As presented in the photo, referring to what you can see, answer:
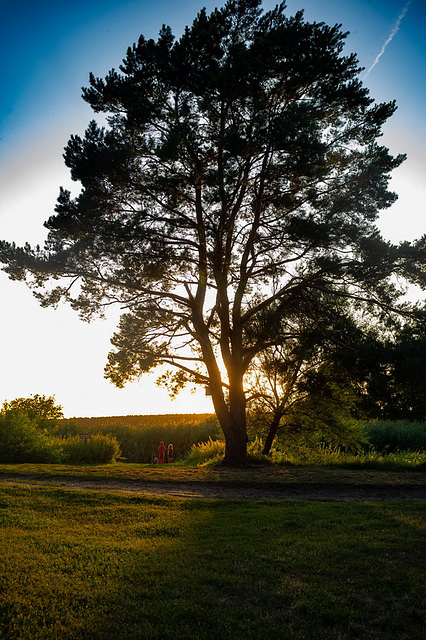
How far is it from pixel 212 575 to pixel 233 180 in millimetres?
11199

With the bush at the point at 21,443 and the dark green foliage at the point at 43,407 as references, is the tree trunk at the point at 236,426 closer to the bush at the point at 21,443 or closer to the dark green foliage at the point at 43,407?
the bush at the point at 21,443

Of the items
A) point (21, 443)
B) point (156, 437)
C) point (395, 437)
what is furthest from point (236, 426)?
point (156, 437)

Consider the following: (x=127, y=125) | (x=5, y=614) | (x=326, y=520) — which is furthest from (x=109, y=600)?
(x=127, y=125)

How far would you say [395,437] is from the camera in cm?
2641

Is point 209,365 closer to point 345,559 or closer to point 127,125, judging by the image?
point 127,125

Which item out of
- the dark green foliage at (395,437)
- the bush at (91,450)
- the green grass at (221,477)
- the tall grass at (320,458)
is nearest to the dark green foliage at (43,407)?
the bush at (91,450)

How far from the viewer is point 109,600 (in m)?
3.97

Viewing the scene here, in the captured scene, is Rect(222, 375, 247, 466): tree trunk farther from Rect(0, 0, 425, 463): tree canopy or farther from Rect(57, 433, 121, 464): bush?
Rect(57, 433, 121, 464): bush

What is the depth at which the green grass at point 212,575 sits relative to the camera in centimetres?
351

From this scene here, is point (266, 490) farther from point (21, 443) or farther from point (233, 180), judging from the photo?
point (21, 443)

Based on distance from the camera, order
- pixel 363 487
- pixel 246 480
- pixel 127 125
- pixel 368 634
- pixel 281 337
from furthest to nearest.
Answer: pixel 281 337 → pixel 127 125 → pixel 246 480 → pixel 363 487 → pixel 368 634

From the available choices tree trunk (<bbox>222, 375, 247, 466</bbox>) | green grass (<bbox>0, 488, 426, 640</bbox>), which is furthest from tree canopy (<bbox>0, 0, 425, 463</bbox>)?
green grass (<bbox>0, 488, 426, 640</bbox>)

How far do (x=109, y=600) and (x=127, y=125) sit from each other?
13.6 metres

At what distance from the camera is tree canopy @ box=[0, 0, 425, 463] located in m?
13.1
